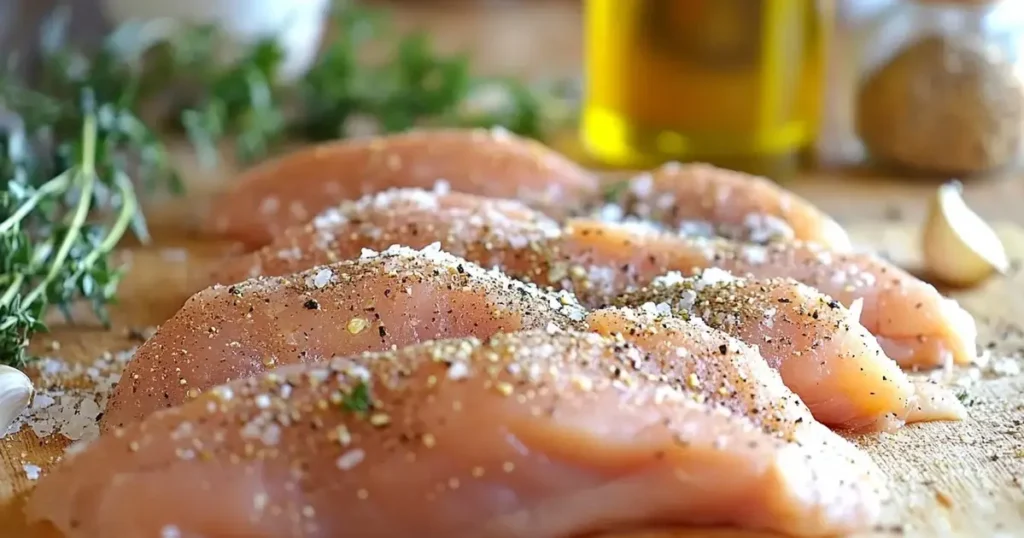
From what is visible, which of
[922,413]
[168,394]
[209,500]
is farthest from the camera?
[922,413]

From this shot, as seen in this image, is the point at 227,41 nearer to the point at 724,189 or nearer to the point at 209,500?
the point at 724,189

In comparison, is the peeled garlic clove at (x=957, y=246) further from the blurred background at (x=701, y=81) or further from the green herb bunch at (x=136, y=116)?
the green herb bunch at (x=136, y=116)

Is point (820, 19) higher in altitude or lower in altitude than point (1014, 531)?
higher

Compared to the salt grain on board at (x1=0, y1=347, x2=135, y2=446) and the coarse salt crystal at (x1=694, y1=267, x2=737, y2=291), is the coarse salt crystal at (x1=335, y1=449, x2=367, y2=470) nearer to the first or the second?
the salt grain on board at (x1=0, y1=347, x2=135, y2=446)

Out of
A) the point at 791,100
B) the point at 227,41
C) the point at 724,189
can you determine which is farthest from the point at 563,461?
the point at 227,41

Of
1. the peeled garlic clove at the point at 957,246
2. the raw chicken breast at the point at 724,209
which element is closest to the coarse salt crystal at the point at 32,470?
the raw chicken breast at the point at 724,209

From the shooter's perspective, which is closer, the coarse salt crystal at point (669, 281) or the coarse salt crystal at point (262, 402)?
the coarse salt crystal at point (262, 402)
